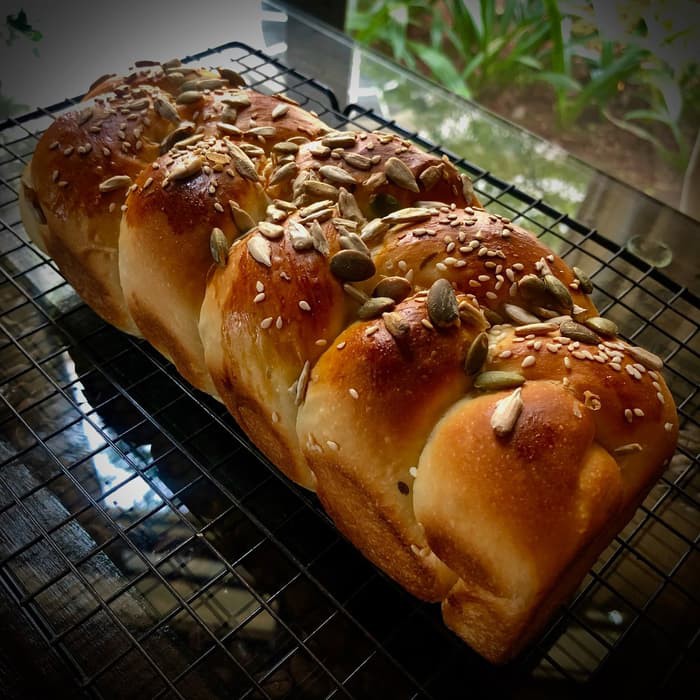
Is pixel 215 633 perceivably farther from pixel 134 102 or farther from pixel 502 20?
pixel 502 20

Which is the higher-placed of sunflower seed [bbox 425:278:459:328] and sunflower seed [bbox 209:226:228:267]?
sunflower seed [bbox 425:278:459:328]

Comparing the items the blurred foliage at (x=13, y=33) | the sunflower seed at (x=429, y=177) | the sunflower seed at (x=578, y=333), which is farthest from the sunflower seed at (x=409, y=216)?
the blurred foliage at (x=13, y=33)

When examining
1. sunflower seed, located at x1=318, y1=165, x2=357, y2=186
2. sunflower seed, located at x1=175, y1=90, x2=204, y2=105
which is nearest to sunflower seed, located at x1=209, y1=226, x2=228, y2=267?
sunflower seed, located at x1=318, y1=165, x2=357, y2=186

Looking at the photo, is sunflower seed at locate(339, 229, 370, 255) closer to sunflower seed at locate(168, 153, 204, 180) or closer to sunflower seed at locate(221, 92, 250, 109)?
sunflower seed at locate(168, 153, 204, 180)

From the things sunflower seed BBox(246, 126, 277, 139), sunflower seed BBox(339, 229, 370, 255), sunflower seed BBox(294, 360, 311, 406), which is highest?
sunflower seed BBox(339, 229, 370, 255)

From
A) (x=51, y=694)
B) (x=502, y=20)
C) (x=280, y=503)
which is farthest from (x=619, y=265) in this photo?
(x=502, y=20)

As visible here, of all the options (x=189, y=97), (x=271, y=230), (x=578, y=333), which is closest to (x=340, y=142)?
(x=271, y=230)
